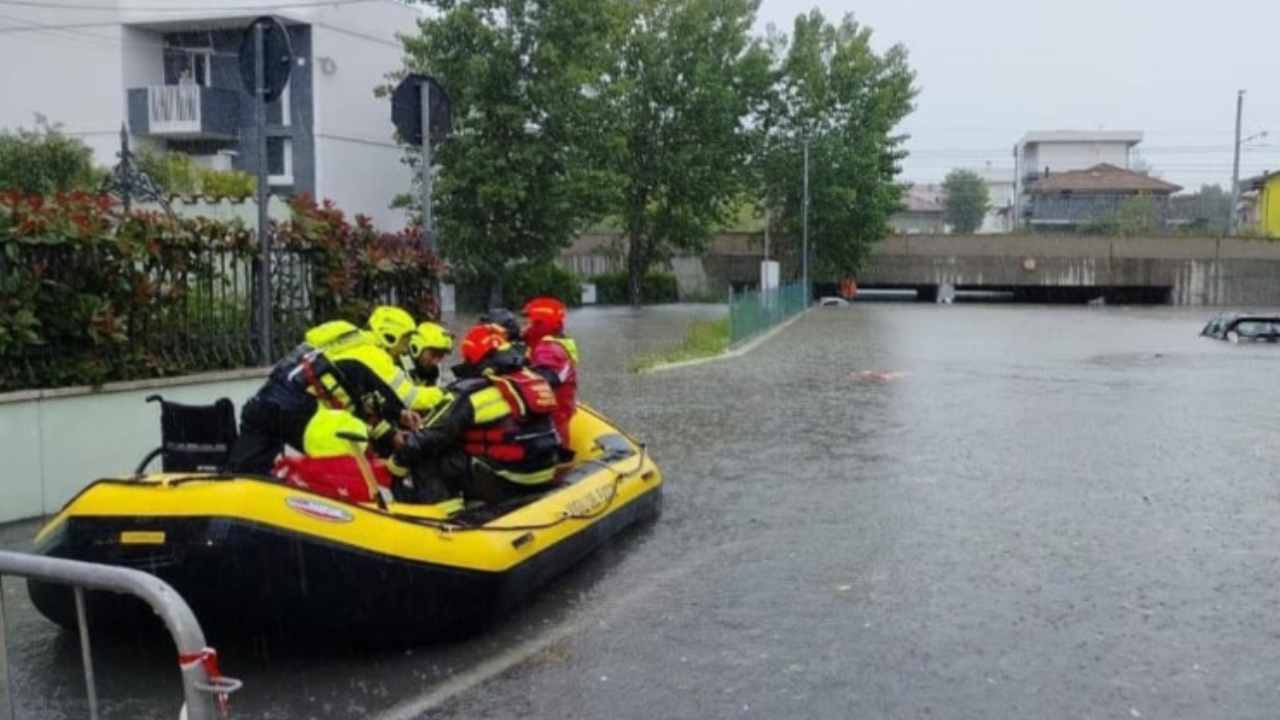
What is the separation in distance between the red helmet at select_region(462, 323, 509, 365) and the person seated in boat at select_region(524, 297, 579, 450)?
45 cm

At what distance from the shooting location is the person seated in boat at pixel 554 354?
7.89 m

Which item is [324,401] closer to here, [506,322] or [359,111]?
[506,322]

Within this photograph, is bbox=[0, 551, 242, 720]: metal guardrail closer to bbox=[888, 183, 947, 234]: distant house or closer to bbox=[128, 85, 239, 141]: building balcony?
bbox=[128, 85, 239, 141]: building balcony

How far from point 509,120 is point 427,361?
2358 centimetres

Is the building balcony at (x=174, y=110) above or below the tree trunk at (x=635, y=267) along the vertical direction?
above

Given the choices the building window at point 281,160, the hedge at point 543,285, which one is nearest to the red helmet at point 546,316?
the hedge at point 543,285

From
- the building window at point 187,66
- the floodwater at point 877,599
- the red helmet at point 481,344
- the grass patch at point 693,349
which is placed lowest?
the floodwater at point 877,599

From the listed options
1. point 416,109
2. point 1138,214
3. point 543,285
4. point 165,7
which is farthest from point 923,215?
point 416,109

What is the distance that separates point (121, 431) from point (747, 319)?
765 inches

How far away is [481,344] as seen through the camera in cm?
726

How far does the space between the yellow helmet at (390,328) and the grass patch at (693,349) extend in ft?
40.1

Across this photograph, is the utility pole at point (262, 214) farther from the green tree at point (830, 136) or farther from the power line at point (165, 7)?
the green tree at point (830, 136)

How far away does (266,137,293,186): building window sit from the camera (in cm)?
3425

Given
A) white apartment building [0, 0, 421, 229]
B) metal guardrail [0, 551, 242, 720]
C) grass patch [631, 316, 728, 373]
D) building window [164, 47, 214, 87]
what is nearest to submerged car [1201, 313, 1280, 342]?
grass patch [631, 316, 728, 373]
